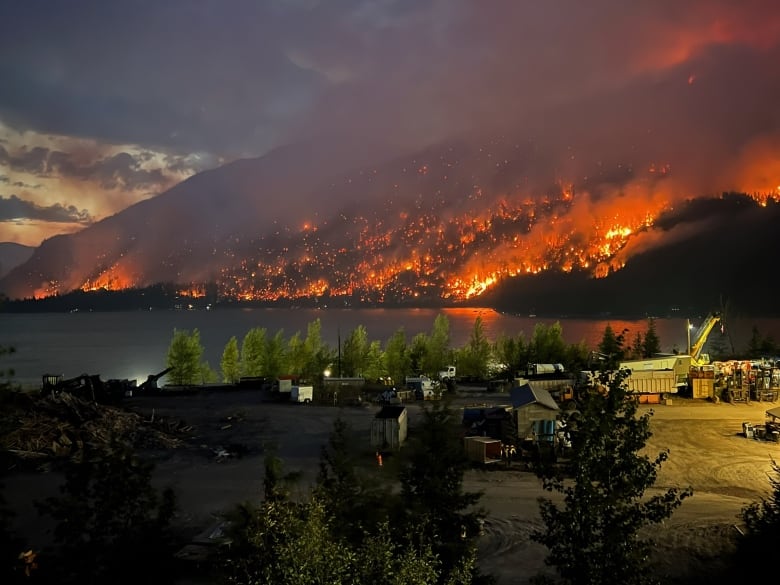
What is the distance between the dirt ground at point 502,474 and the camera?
1532cm

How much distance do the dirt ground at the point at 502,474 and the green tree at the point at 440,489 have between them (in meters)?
0.77

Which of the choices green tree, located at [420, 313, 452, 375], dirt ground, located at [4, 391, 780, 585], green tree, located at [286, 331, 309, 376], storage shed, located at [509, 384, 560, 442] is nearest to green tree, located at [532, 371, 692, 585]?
dirt ground, located at [4, 391, 780, 585]

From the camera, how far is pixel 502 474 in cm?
2222

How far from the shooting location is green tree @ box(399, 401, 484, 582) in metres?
8.48

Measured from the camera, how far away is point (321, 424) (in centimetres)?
3350

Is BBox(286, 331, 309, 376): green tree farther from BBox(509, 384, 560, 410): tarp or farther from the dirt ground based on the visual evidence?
BBox(509, 384, 560, 410): tarp

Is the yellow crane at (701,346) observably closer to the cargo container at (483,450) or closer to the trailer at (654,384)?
the trailer at (654,384)

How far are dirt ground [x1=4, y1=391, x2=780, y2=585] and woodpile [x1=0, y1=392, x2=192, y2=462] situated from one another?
5.45ft

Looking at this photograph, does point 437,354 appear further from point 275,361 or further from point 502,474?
point 502,474

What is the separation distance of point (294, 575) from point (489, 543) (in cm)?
1174

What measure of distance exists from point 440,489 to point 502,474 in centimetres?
1453

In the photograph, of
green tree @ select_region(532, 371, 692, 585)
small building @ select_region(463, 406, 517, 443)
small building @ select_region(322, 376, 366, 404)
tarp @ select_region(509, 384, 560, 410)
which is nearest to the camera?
green tree @ select_region(532, 371, 692, 585)

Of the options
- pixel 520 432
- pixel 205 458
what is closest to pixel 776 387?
pixel 520 432

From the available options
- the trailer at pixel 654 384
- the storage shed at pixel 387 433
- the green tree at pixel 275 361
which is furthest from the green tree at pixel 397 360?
the storage shed at pixel 387 433
